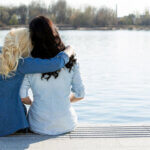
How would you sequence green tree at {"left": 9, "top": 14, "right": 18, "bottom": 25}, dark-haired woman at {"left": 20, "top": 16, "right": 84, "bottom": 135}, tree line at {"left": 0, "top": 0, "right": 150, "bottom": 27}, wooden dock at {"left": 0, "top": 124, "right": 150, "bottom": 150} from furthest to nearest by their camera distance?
tree line at {"left": 0, "top": 0, "right": 150, "bottom": 27}, green tree at {"left": 9, "top": 14, "right": 18, "bottom": 25}, dark-haired woman at {"left": 20, "top": 16, "right": 84, "bottom": 135}, wooden dock at {"left": 0, "top": 124, "right": 150, "bottom": 150}

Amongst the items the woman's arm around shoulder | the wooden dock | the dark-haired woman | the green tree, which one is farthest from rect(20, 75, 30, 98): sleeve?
the green tree

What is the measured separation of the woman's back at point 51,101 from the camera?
2.93m

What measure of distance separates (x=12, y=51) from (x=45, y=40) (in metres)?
0.23

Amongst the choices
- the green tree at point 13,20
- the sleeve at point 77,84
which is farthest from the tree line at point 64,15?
the sleeve at point 77,84

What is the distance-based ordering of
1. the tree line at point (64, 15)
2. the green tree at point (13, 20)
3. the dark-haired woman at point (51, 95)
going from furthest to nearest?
the tree line at point (64, 15) → the green tree at point (13, 20) → the dark-haired woman at point (51, 95)

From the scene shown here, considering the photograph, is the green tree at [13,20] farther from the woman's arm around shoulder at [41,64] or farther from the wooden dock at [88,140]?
the woman's arm around shoulder at [41,64]

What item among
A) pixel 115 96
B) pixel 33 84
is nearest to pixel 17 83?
pixel 33 84

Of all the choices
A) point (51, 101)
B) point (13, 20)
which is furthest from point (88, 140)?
point (13, 20)

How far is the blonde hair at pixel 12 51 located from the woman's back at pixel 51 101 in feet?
0.63

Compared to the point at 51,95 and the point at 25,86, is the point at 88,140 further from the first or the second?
the point at 25,86

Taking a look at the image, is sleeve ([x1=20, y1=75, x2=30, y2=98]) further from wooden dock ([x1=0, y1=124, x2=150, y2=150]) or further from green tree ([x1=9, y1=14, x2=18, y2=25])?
green tree ([x1=9, y1=14, x2=18, y2=25])

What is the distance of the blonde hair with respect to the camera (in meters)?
2.77

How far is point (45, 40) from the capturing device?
2.82 metres

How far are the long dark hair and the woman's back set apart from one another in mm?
52
